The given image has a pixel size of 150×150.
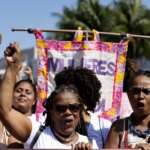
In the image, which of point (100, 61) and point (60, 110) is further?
point (100, 61)

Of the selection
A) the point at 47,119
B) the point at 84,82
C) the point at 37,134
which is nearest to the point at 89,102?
the point at 84,82

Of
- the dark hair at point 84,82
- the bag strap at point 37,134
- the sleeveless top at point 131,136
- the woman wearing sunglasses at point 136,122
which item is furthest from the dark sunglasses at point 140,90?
the bag strap at point 37,134

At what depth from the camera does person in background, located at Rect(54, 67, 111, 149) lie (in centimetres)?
428

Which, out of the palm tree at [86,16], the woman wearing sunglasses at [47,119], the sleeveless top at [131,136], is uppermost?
the palm tree at [86,16]

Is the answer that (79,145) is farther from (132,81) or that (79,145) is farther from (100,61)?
(100,61)

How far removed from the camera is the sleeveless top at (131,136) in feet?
13.1

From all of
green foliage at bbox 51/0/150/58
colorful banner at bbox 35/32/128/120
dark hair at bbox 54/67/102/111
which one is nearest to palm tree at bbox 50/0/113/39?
green foliage at bbox 51/0/150/58

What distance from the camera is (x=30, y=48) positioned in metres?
50.2

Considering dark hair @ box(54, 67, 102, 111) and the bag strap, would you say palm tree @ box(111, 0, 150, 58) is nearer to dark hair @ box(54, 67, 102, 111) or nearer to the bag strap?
dark hair @ box(54, 67, 102, 111)

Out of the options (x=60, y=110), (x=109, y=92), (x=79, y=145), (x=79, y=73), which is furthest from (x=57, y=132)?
(x=109, y=92)

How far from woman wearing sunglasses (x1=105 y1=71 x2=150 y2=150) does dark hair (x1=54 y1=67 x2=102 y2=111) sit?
491 mm

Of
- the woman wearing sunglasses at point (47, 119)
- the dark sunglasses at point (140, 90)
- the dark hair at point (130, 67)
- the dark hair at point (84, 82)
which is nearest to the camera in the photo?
the woman wearing sunglasses at point (47, 119)

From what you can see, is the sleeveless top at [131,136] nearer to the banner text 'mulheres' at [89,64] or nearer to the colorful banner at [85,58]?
the colorful banner at [85,58]

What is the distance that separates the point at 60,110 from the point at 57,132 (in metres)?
0.15
